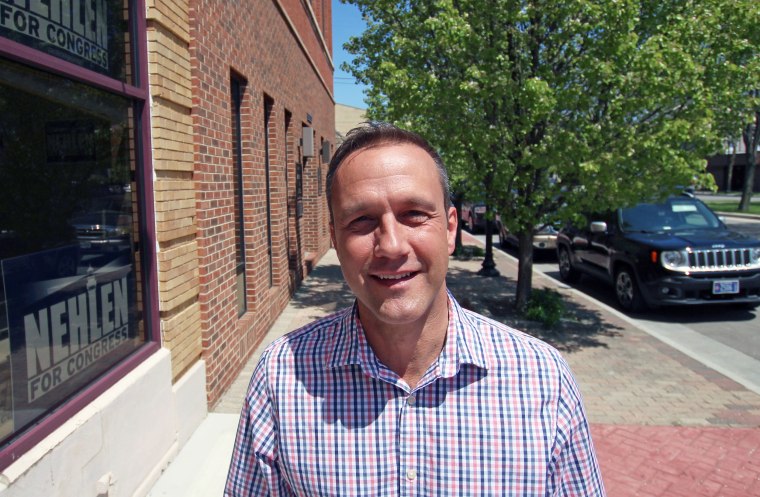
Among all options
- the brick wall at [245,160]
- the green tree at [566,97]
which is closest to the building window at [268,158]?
the brick wall at [245,160]

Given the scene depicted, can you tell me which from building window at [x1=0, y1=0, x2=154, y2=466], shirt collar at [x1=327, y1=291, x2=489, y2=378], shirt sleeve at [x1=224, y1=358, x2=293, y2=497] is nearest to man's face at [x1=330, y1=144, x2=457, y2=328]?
shirt collar at [x1=327, y1=291, x2=489, y2=378]

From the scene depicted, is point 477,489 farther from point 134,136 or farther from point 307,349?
point 134,136

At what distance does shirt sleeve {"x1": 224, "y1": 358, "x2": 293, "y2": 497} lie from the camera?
63.8 inches

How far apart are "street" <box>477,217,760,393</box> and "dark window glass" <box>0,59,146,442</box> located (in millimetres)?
5860

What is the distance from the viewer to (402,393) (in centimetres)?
161

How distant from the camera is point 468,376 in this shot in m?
1.61

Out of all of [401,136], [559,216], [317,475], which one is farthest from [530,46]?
[317,475]

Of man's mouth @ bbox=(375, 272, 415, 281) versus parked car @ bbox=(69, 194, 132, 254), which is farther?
parked car @ bbox=(69, 194, 132, 254)

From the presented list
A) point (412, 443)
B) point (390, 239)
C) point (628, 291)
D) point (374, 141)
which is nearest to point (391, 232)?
point (390, 239)

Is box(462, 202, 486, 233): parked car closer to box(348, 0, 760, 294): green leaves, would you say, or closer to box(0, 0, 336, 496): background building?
box(348, 0, 760, 294): green leaves

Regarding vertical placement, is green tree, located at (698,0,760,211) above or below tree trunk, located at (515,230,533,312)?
above

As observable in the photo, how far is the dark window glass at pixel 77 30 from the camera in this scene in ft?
8.66

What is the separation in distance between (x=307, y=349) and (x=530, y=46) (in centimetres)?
657

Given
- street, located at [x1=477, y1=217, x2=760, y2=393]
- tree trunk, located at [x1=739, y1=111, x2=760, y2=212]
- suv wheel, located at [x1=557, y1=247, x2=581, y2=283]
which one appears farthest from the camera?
tree trunk, located at [x1=739, y1=111, x2=760, y2=212]
